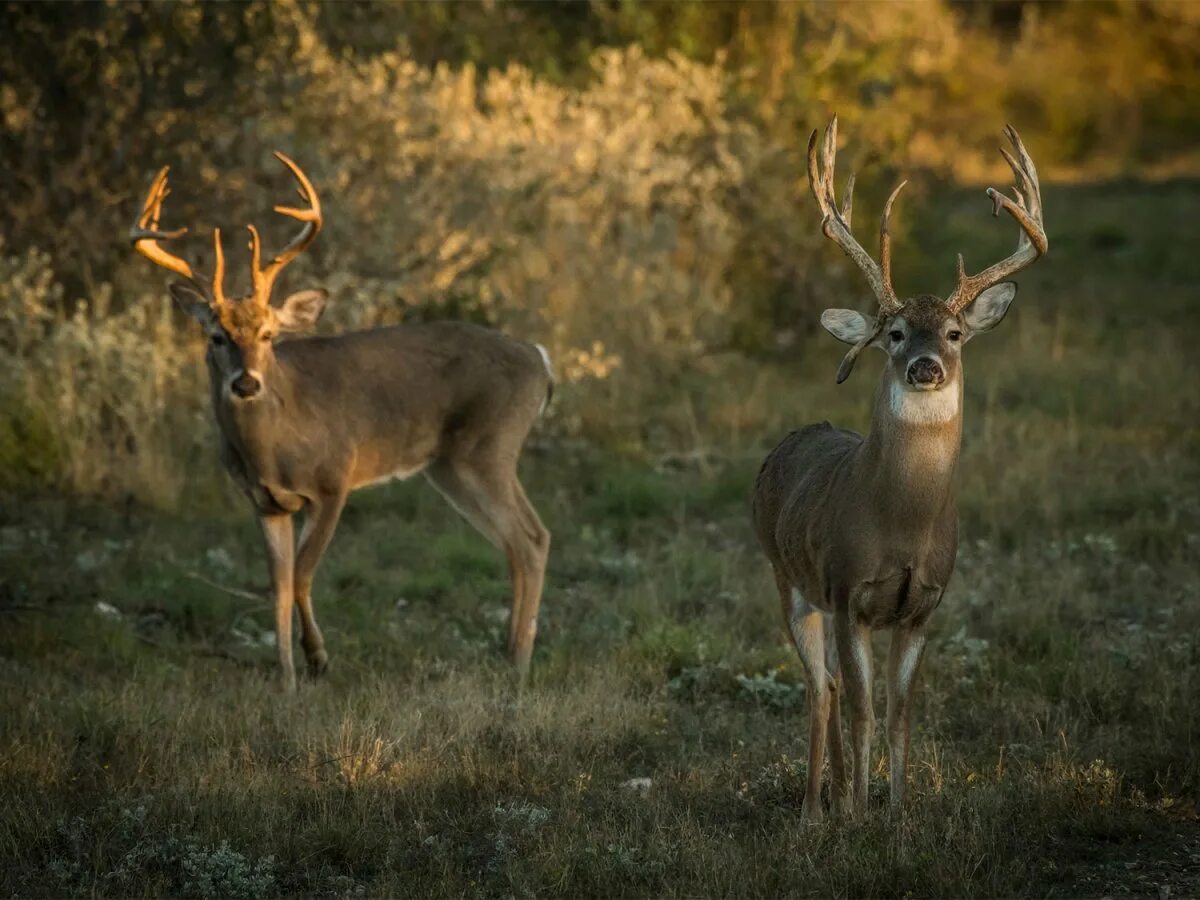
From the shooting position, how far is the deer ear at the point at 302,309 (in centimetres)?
916

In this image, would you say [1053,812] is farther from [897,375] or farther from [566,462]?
[566,462]

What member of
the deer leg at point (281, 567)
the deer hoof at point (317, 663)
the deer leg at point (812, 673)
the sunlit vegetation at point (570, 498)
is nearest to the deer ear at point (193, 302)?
the deer leg at point (281, 567)

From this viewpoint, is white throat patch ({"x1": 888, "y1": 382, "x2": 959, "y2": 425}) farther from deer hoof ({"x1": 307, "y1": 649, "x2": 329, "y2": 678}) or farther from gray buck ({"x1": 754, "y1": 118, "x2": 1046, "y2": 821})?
deer hoof ({"x1": 307, "y1": 649, "x2": 329, "y2": 678})

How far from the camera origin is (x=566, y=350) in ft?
43.6

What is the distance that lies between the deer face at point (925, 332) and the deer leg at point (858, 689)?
841mm

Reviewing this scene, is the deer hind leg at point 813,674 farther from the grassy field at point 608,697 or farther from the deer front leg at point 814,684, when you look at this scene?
the grassy field at point 608,697

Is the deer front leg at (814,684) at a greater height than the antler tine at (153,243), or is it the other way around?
the antler tine at (153,243)

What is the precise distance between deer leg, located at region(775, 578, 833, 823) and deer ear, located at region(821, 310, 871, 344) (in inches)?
37.4

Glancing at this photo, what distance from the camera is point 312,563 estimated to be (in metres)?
8.66

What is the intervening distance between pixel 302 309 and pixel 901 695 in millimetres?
4446

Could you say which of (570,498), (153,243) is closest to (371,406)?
(153,243)

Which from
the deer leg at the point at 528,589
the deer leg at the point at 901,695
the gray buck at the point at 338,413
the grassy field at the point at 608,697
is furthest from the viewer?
the gray buck at the point at 338,413

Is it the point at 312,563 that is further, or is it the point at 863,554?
the point at 312,563

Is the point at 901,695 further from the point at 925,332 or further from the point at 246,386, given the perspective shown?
the point at 246,386
